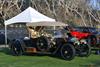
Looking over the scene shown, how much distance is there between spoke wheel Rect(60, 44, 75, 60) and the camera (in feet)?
53.7

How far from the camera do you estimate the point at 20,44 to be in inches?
724

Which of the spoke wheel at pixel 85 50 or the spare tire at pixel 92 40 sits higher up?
the spare tire at pixel 92 40

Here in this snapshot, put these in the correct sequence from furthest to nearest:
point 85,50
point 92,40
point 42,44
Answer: point 92,40 → point 85,50 → point 42,44

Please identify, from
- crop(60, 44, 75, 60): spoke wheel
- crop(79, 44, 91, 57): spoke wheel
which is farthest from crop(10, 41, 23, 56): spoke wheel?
crop(79, 44, 91, 57): spoke wheel

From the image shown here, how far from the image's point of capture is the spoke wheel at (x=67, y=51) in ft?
53.7

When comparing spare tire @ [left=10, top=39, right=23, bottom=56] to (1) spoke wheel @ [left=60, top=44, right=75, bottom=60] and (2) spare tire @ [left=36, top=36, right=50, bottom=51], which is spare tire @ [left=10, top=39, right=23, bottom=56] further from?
(1) spoke wheel @ [left=60, top=44, right=75, bottom=60]

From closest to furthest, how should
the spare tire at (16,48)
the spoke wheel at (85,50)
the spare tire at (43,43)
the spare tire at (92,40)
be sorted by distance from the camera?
the spare tire at (43,43), the spoke wheel at (85,50), the spare tire at (16,48), the spare tire at (92,40)

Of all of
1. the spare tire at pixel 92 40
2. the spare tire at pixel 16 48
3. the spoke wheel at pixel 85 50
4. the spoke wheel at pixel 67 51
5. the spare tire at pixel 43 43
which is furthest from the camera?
the spare tire at pixel 92 40

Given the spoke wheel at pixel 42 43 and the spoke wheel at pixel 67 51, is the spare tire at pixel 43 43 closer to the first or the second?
the spoke wheel at pixel 42 43

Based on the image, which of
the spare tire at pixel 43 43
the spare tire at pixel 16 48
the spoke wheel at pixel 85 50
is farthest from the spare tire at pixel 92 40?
the spare tire at pixel 16 48

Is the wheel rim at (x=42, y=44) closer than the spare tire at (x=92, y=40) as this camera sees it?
Yes

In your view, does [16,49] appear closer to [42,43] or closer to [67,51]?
[42,43]

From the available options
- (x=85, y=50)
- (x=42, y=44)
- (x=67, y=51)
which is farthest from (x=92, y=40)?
(x=67, y=51)

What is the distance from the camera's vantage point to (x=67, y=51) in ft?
54.3
